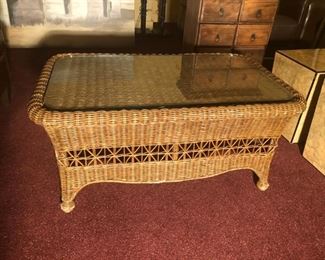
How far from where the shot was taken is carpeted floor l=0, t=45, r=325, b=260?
1157 mm

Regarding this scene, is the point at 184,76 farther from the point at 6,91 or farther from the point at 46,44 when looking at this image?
the point at 46,44

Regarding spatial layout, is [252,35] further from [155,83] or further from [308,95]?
[155,83]

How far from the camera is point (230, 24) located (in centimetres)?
215

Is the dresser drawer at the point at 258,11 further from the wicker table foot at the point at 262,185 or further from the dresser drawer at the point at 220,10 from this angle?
the wicker table foot at the point at 262,185

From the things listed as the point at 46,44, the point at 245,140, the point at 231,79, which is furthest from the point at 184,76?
the point at 46,44

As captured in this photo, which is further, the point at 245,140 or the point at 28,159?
the point at 28,159

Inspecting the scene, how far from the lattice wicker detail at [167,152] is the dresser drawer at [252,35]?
43.5 inches

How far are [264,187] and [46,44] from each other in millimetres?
2510

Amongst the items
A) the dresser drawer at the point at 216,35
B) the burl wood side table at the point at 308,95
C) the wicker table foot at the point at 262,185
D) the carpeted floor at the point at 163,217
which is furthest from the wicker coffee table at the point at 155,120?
the dresser drawer at the point at 216,35

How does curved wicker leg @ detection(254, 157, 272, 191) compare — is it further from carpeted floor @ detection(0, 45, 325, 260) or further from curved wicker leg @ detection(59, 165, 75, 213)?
curved wicker leg @ detection(59, 165, 75, 213)

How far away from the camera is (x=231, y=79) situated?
1417mm

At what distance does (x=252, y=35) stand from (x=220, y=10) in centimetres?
31

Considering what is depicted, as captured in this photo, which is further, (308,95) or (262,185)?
(308,95)

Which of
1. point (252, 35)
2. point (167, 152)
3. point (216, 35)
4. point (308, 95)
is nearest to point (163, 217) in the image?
point (167, 152)
